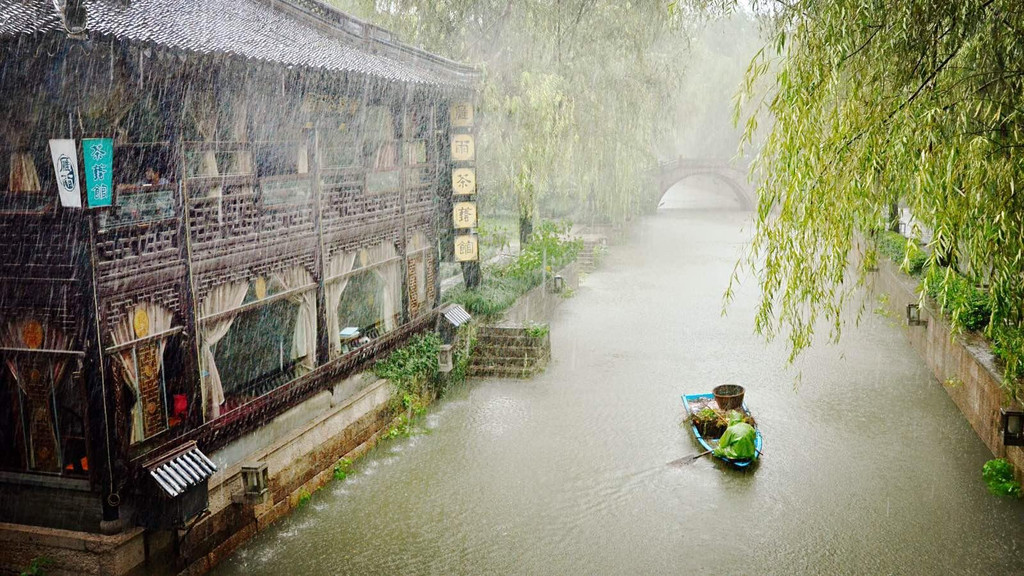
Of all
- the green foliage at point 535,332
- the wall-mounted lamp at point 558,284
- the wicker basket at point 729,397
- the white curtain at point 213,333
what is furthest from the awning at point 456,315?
the wall-mounted lamp at point 558,284

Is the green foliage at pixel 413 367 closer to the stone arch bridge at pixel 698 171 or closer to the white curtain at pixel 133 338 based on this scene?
the white curtain at pixel 133 338

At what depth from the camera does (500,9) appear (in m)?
17.2

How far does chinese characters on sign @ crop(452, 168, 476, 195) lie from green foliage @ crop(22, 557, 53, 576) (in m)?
9.21

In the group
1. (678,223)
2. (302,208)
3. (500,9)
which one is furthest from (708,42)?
(302,208)

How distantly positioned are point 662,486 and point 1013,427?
381 cm

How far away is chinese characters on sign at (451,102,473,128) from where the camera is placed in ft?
47.4

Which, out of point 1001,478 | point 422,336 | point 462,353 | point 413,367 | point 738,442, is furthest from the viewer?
point 462,353

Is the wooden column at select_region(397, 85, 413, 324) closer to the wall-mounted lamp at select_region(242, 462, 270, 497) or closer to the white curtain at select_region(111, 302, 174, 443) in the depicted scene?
the wall-mounted lamp at select_region(242, 462, 270, 497)

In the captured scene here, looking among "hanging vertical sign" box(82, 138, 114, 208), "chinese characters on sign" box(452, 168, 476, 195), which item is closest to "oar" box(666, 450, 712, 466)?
"chinese characters on sign" box(452, 168, 476, 195)

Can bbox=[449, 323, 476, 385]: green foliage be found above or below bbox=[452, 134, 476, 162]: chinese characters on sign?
below

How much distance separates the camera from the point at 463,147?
1459 centimetres

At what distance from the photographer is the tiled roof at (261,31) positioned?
632 cm

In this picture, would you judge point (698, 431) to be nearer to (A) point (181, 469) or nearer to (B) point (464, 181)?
(B) point (464, 181)

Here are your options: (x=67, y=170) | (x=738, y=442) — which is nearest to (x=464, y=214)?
(x=738, y=442)
